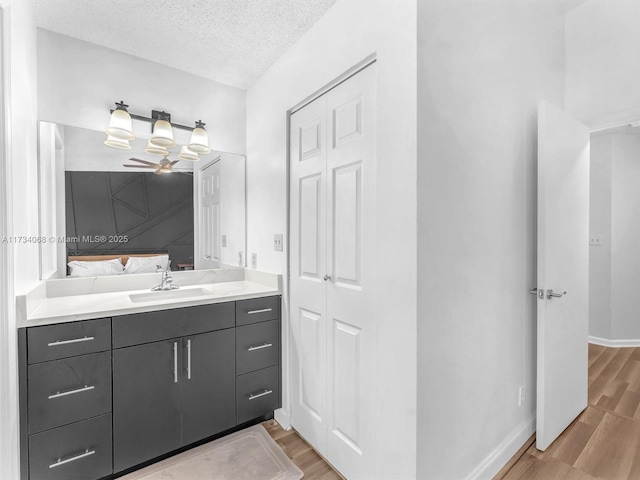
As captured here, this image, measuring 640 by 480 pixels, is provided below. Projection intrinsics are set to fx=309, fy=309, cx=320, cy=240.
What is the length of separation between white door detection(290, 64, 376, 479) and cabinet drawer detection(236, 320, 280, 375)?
0.16m

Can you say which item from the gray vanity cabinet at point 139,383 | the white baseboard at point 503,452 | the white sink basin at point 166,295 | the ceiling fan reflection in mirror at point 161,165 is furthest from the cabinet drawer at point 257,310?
the white baseboard at point 503,452

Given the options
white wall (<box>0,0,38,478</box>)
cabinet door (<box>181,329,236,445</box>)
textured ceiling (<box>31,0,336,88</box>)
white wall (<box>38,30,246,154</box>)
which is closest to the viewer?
white wall (<box>0,0,38,478</box>)

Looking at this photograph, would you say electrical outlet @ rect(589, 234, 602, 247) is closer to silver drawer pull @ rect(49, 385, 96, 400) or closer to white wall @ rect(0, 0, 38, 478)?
silver drawer pull @ rect(49, 385, 96, 400)

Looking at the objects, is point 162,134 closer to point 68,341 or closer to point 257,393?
point 68,341

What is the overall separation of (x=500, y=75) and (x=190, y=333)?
2140 millimetres

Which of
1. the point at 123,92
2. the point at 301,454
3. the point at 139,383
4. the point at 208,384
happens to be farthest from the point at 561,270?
the point at 123,92

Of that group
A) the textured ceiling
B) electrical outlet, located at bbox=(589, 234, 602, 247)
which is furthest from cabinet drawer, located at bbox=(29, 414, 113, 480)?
electrical outlet, located at bbox=(589, 234, 602, 247)

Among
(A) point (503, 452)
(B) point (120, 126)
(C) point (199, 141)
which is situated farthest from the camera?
(C) point (199, 141)

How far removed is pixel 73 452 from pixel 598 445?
273 centimetres

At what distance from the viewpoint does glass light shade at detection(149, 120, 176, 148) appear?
2.10 m

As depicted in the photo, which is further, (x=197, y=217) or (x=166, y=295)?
(x=197, y=217)

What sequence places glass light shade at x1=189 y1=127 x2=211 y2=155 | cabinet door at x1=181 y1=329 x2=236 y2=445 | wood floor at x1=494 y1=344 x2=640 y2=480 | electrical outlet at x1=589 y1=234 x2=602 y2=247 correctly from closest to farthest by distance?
wood floor at x1=494 y1=344 x2=640 y2=480 → cabinet door at x1=181 y1=329 x2=236 y2=445 → glass light shade at x1=189 y1=127 x2=211 y2=155 → electrical outlet at x1=589 y1=234 x2=602 y2=247

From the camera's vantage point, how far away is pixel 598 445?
5.65 ft

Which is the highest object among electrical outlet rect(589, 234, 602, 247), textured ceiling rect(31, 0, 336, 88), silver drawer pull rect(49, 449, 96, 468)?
textured ceiling rect(31, 0, 336, 88)
